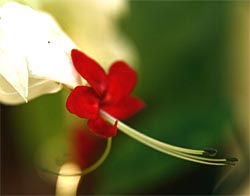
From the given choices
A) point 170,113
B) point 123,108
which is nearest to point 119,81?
point 123,108

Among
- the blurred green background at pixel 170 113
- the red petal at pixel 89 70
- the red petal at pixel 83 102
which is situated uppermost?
the red petal at pixel 89 70

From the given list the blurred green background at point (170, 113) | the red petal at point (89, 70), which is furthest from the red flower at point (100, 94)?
the blurred green background at point (170, 113)

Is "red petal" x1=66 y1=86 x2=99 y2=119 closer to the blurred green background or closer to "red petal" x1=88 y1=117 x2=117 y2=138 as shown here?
"red petal" x1=88 y1=117 x2=117 y2=138

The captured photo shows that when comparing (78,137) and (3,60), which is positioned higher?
(3,60)

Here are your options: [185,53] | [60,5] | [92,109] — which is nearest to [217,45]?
[185,53]

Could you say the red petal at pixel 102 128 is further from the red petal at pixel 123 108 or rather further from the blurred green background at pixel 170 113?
the blurred green background at pixel 170 113

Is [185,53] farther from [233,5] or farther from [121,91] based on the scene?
[121,91]

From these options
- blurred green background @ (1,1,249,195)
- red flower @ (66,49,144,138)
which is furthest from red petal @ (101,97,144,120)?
blurred green background @ (1,1,249,195)
